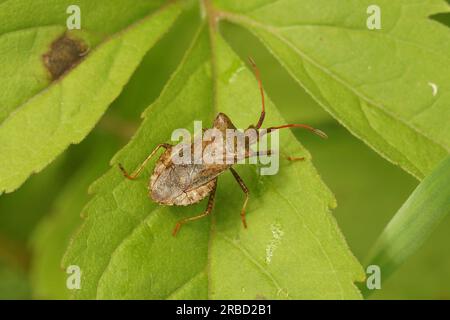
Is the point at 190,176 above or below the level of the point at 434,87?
below

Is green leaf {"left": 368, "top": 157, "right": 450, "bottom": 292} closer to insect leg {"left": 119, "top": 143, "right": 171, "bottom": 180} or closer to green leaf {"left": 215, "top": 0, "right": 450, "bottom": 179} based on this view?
green leaf {"left": 215, "top": 0, "right": 450, "bottom": 179}

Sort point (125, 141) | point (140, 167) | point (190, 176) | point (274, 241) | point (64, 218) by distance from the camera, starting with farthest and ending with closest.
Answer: point (125, 141) → point (64, 218) → point (190, 176) → point (140, 167) → point (274, 241)

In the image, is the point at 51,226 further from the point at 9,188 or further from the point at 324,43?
the point at 324,43

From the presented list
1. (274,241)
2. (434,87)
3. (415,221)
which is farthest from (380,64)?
(274,241)

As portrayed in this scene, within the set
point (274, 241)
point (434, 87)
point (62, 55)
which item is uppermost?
point (62, 55)

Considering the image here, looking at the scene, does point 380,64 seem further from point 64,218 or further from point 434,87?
point 64,218
